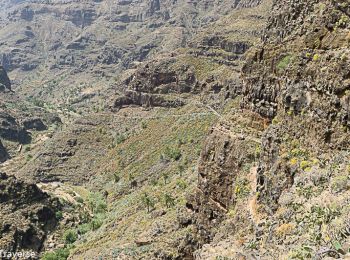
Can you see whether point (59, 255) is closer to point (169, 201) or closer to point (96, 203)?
point (169, 201)

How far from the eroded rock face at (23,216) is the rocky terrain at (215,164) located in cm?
23

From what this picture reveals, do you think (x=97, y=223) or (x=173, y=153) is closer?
(x=97, y=223)

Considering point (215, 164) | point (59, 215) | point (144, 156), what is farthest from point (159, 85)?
point (215, 164)

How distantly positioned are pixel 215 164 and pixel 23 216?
58.6m

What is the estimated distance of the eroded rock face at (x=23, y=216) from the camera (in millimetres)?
78688

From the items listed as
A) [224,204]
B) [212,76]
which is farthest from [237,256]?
[212,76]

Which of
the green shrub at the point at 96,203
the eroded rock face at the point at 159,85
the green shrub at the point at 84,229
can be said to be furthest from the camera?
the eroded rock face at the point at 159,85

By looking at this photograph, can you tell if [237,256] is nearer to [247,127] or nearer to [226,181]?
[226,181]

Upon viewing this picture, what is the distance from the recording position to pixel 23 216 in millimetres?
85562

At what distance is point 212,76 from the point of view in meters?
124

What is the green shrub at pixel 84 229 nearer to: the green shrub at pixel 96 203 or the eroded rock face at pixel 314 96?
the green shrub at pixel 96 203

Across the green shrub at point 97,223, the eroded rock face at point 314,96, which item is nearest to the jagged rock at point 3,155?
the green shrub at point 97,223

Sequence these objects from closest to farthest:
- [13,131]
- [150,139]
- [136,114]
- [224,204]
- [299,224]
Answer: [299,224]
[224,204]
[150,139]
[136,114]
[13,131]

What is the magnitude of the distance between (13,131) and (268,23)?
155m
